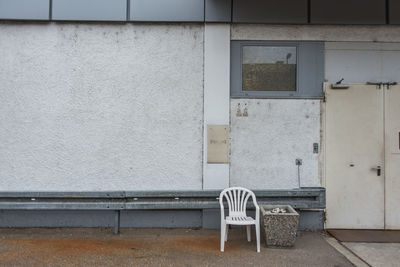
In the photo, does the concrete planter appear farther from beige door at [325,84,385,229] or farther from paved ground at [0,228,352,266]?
beige door at [325,84,385,229]

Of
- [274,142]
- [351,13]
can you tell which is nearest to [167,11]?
[274,142]

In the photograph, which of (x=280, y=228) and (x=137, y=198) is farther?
(x=137, y=198)

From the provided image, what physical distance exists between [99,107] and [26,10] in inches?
84.9

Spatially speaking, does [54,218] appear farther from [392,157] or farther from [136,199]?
[392,157]

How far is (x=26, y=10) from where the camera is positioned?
5.62 metres

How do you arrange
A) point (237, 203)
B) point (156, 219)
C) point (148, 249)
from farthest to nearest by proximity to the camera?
point (156, 219)
point (237, 203)
point (148, 249)

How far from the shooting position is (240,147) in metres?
5.68

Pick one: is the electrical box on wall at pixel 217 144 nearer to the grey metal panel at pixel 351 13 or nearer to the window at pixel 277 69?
the window at pixel 277 69

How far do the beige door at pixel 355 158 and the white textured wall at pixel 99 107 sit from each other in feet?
7.84

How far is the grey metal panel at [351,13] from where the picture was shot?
570cm

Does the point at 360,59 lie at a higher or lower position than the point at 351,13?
lower

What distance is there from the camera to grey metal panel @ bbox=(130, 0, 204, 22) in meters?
5.65

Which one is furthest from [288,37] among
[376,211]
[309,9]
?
[376,211]

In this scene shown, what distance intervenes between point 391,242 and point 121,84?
205 inches
